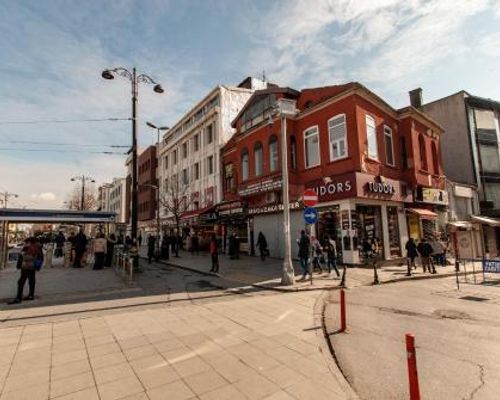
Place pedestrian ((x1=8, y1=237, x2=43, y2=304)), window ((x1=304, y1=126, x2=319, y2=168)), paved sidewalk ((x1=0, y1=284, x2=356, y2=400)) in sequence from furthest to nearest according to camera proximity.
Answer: window ((x1=304, y1=126, x2=319, y2=168)) → pedestrian ((x1=8, y1=237, x2=43, y2=304)) → paved sidewalk ((x1=0, y1=284, x2=356, y2=400))

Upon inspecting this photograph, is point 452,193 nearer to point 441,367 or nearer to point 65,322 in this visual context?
point 441,367

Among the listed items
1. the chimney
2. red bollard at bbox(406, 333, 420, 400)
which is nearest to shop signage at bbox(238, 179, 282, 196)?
red bollard at bbox(406, 333, 420, 400)

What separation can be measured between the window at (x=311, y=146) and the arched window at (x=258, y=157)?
3846 millimetres

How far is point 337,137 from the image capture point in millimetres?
17422

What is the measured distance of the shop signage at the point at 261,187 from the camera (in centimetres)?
1972

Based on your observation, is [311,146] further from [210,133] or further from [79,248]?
[210,133]

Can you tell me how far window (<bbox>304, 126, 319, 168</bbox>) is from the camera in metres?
18.7

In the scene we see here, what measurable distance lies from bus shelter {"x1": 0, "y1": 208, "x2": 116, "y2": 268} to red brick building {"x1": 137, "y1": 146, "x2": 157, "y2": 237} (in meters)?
25.5

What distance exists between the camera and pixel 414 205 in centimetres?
1995

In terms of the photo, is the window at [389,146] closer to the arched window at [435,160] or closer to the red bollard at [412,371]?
the arched window at [435,160]

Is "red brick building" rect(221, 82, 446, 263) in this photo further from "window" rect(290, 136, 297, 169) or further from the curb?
the curb

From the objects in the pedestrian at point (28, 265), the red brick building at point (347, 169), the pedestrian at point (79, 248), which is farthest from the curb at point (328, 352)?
the pedestrian at point (79, 248)

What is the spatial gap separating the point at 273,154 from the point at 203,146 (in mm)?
15098

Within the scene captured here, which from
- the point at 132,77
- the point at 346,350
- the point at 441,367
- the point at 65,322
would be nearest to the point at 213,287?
the point at 65,322
